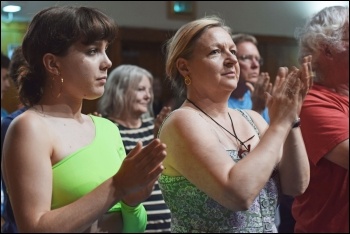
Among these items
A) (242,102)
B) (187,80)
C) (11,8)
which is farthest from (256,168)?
(11,8)

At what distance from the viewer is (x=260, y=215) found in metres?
0.88

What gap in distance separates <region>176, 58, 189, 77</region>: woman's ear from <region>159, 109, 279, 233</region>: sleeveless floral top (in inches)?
6.2

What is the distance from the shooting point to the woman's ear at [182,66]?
36.5 inches

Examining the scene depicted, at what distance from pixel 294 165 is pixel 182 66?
0.77 feet

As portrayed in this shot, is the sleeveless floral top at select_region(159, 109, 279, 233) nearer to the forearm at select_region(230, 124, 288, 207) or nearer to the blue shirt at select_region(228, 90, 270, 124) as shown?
the forearm at select_region(230, 124, 288, 207)

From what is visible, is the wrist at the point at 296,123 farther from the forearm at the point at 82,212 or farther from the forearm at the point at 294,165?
the forearm at the point at 82,212

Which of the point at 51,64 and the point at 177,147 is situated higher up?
the point at 51,64

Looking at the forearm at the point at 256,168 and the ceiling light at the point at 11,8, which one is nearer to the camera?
the forearm at the point at 256,168

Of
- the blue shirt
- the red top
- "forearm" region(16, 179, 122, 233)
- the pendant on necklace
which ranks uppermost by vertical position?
"forearm" region(16, 179, 122, 233)

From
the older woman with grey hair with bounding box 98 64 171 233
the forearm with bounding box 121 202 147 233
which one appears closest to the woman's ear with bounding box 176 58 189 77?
the forearm with bounding box 121 202 147 233

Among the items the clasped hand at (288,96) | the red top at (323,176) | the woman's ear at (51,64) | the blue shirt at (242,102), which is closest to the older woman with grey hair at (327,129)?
the red top at (323,176)

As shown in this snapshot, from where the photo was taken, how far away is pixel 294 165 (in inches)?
35.3

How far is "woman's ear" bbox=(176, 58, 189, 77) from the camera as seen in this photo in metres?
0.93

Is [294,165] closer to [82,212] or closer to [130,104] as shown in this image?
[82,212]
